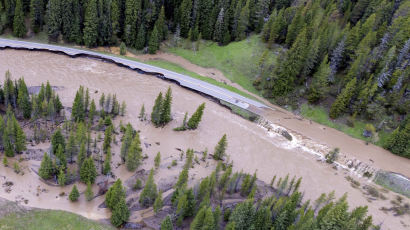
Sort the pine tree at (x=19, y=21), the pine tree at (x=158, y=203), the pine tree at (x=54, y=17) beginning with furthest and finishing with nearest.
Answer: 1. the pine tree at (x=54, y=17)
2. the pine tree at (x=19, y=21)
3. the pine tree at (x=158, y=203)

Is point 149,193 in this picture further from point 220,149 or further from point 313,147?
point 313,147

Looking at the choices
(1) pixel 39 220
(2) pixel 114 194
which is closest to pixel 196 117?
(2) pixel 114 194

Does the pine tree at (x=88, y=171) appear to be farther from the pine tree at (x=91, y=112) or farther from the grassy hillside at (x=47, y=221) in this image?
the pine tree at (x=91, y=112)

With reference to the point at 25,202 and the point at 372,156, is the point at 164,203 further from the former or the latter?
the point at 372,156

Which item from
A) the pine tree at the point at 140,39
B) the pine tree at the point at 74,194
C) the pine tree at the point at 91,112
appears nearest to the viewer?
the pine tree at the point at 74,194

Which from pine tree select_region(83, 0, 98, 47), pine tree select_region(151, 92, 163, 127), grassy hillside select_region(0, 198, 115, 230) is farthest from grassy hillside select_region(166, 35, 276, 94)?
grassy hillside select_region(0, 198, 115, 230)

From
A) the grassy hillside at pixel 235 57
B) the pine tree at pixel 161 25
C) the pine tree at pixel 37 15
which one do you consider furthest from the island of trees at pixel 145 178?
the pine tree at pixel 161 25

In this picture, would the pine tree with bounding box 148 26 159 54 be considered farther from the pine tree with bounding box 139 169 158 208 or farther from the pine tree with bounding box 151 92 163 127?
the pine tree with bounding box 139 169 158 208
